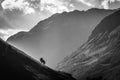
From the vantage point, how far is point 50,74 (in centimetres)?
12950

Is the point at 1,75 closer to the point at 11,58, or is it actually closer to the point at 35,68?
the point at 11,58

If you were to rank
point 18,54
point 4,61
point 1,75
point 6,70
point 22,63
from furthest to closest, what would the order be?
point 18,54, point 22,63, point 4,61, point 6,70, point 1,75

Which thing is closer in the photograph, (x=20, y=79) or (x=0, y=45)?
(x=20, y=79)

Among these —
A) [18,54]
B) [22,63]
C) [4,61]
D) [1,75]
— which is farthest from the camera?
[18,54]

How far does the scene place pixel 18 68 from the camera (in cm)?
11344

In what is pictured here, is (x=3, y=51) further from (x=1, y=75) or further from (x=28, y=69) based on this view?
(x=1, y=75)

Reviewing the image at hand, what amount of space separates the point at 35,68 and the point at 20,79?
82.3ft

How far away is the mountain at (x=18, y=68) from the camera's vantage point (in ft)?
345

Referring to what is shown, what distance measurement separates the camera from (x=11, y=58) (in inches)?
4742

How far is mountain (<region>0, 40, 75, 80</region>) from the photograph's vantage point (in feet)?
345

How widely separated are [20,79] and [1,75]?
900 cm

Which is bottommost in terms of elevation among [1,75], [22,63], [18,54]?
[1,75]

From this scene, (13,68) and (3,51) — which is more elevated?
(3,51)

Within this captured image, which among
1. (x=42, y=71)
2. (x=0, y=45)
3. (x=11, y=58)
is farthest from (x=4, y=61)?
(x=42, y=71)
